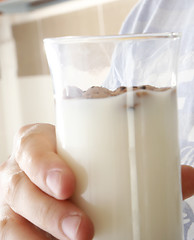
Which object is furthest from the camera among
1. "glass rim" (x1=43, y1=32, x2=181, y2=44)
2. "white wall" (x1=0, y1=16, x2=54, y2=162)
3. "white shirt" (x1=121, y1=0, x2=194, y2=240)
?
"white wall" (x1=0, y1=16, x2=54, y2=162)

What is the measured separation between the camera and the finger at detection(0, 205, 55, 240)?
32cm

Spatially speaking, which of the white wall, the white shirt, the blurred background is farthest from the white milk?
the white wall

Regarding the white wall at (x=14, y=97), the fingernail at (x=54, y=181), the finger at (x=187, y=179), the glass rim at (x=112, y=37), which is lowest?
the white wall at (x=14, y=97)

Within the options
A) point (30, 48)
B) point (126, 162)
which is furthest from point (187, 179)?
point (30, 48)

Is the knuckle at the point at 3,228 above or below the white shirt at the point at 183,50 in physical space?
below

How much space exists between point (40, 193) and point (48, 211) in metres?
0.02

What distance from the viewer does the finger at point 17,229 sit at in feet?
1.04

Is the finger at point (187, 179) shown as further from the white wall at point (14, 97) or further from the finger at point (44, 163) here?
the white wall at point (14, 97)

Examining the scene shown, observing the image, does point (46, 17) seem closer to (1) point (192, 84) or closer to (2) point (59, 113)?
(1) point (192, 84)

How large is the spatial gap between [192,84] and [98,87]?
0.23 m

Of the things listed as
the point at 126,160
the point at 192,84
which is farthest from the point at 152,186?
the point at 192,84

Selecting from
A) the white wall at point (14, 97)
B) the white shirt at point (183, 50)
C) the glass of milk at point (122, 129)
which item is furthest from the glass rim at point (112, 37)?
the white wall at point (14, 97)

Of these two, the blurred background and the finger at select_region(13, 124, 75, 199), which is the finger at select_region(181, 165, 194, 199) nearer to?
the finger at select_region(13, 124, 75, 199)

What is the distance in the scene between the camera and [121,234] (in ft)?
0.86
